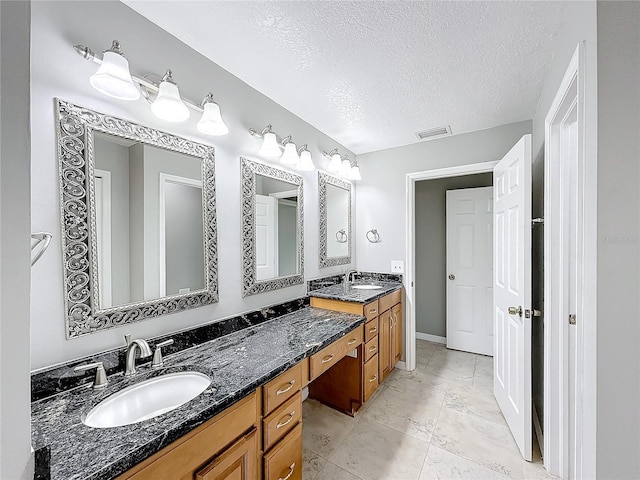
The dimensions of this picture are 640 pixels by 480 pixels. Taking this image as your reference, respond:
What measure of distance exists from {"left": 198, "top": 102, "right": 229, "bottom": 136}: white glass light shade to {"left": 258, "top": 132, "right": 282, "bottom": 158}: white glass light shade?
397 mm

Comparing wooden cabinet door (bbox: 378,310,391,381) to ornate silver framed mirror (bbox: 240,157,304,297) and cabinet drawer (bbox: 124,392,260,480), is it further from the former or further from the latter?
cabinet drawer (bbox: 124,392,260,480)

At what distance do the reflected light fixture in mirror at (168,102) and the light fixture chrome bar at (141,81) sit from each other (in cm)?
4

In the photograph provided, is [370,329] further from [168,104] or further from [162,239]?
[168,104]

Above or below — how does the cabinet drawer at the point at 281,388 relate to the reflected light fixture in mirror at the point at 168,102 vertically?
below

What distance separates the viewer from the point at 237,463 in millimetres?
1006

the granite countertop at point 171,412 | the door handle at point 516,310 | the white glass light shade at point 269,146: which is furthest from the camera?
the white glass light shade at point 269,146

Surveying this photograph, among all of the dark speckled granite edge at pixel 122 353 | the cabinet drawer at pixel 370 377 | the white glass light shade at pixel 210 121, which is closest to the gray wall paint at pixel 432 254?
the cabinet drawer at pixel 370 377

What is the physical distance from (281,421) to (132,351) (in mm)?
711

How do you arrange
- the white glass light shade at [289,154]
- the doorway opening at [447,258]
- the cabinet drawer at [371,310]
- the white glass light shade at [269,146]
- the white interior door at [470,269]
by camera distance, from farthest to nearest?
the doorway opening at [447,258]
the white interior door at [470,269]
the cabinet drawer at [371,310]
the white glass light shade at [289,154]
the white glass light shade at [269,146]

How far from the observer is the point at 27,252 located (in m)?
0.55

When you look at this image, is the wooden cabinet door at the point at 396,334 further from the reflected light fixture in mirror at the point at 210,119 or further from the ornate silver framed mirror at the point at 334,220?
the reflected light fixture in mirror at the point at 210,119

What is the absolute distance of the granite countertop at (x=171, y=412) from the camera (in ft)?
2.24

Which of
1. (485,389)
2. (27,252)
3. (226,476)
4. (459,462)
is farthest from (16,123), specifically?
(485,389)

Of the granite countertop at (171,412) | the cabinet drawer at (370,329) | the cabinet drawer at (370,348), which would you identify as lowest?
the cabinet drawer at (370,348)
